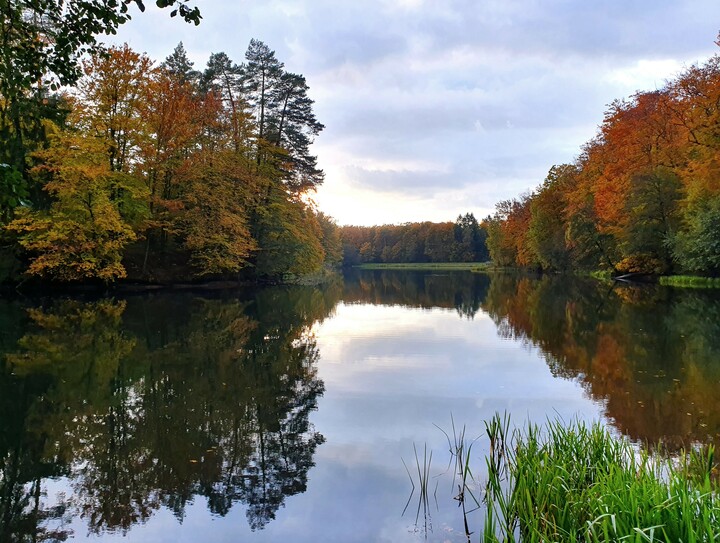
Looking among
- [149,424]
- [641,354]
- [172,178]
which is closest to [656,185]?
[641,354]

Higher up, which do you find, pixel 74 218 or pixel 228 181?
pixel 228 181

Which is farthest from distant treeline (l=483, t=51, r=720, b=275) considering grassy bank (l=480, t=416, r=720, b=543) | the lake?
grassy bank (l=480, t=416, r=720, b=543)

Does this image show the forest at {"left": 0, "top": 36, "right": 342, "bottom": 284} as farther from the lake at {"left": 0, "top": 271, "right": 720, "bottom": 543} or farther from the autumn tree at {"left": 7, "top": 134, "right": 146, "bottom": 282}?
the lake at {"left": 0, "top": 271, "right": 720, "bottom": 543}

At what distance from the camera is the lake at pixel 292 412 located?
15.8 feet

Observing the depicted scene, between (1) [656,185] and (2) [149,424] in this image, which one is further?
(1) [656,185]

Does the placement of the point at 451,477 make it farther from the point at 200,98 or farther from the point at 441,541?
the point at 200,98

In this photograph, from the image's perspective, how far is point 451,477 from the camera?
216 inches

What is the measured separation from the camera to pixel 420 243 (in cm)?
12212

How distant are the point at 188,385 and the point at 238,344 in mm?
4323

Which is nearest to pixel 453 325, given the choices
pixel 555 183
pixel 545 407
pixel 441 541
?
pixel 545 407

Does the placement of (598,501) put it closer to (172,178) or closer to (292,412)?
(292,412)

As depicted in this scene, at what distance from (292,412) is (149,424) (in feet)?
6.47

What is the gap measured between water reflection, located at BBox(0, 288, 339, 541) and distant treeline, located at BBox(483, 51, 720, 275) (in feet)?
77.5

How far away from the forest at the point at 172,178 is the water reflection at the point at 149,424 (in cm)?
1001
